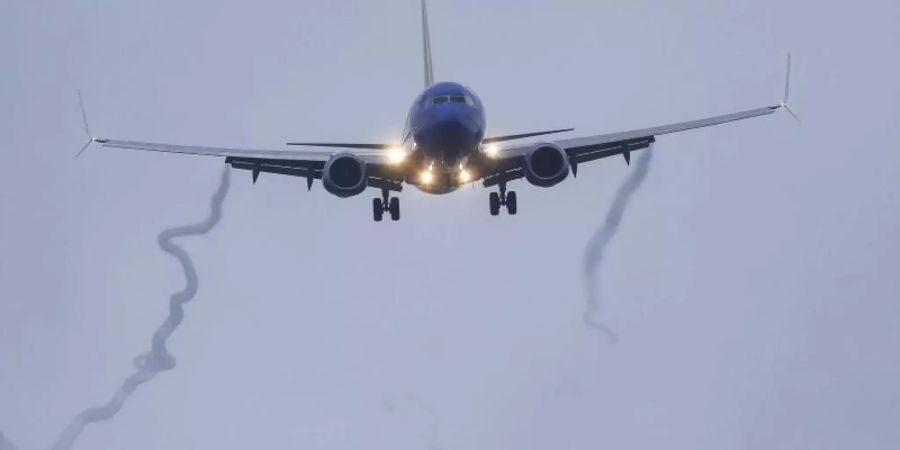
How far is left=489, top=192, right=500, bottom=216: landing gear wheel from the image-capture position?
181 ft

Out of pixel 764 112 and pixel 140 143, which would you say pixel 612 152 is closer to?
pixel 764 112

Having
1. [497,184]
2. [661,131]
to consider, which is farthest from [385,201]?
[661,131]

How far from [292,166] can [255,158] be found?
1.70m

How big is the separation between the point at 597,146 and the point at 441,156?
25.0 ft

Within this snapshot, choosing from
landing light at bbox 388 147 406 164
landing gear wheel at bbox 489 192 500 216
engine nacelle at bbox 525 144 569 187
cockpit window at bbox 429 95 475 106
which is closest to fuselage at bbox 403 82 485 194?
cockpit window at bbox 429 95 475 106

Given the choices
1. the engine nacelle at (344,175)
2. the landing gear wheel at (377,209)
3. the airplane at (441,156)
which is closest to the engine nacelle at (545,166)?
the airplane at (441,156)

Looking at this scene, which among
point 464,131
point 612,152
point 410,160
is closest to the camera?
point 464,131

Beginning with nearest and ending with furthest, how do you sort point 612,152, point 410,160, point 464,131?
point 464,131 → point 410,160 → point 612,152

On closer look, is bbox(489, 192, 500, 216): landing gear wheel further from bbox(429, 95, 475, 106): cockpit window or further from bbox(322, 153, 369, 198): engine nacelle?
bbox(322, 153, 369, 198): engine nacelle

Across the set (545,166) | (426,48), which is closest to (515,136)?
(545,166)

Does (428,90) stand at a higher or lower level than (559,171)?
higher

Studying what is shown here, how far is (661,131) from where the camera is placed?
51.3 m

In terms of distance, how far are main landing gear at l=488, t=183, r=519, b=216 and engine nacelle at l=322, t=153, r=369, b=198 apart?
31.7 ft

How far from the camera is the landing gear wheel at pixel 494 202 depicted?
5525 centimetres
